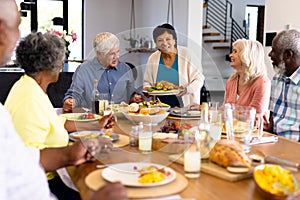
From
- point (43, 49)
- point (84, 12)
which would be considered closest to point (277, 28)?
point (43, 49)

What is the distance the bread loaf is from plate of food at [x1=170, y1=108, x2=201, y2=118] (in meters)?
0.89

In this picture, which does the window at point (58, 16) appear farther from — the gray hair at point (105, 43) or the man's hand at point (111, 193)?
the man's hand at point (111, 193)

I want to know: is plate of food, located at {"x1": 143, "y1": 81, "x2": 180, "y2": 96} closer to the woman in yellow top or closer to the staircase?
the woman in yellow top

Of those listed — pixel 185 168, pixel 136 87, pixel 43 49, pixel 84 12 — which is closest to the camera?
pixel 185 168

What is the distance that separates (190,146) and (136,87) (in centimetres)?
128

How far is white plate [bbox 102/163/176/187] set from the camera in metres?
1.13

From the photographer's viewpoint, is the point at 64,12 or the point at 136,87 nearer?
the point at 136,87

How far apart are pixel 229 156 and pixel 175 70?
4.14ft

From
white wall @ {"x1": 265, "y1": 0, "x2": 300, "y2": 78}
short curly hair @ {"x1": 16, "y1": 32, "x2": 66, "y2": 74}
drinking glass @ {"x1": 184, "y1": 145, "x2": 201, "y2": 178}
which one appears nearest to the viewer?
drinking glass @ {"x1": 184, "y1": 145, "x2": 201, "y2": 178}

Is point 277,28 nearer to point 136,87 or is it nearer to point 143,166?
point 136,87

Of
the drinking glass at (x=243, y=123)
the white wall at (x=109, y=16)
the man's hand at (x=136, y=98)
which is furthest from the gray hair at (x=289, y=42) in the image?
the white wall at (x=109, y=16)

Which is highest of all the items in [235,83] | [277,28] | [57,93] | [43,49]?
[277,28]

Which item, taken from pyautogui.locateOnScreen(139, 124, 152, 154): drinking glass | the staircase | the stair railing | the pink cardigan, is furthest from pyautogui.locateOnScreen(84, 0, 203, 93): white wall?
the stair railing

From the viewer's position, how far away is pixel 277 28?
12.7 ft
